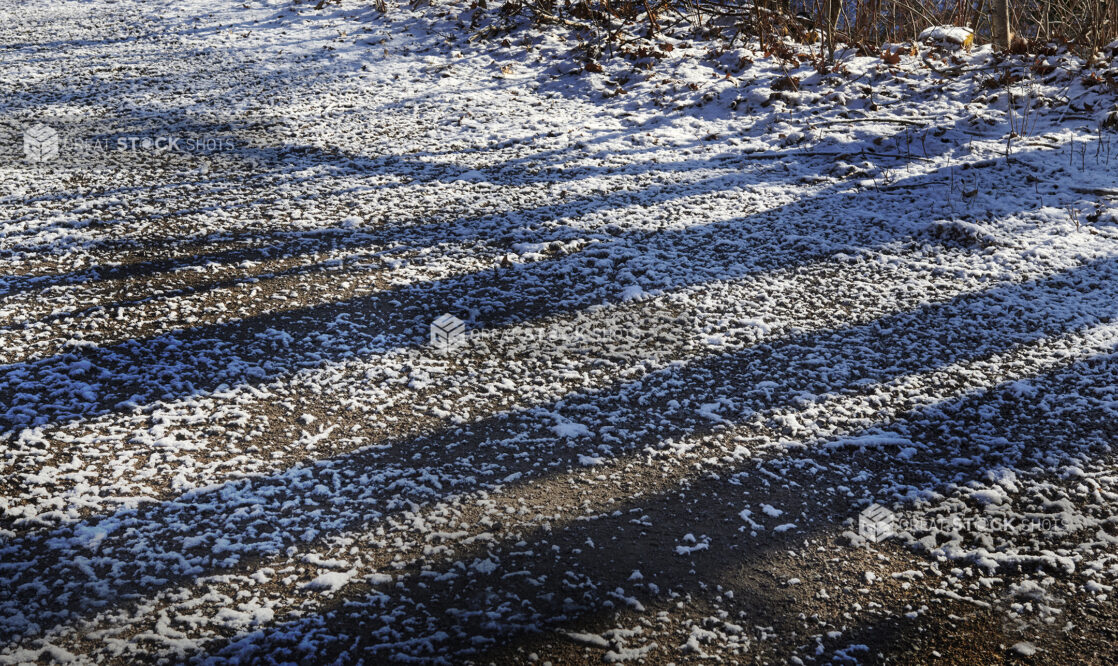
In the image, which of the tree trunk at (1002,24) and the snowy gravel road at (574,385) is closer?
the snowy gravel road at (574,385)

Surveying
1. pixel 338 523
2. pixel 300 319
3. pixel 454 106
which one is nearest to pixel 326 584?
pixel 338 523

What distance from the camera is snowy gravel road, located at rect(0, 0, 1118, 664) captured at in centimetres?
224

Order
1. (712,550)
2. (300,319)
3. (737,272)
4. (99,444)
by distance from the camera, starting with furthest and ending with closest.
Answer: (737,272)
(300,319)
(99,444)
(712,550)

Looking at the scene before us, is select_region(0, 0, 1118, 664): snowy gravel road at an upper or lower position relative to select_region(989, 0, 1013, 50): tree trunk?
lower

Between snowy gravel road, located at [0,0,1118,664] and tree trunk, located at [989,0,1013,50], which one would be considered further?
tree trunk, located at [989,0,1013,50]

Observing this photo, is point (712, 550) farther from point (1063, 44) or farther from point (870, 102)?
point (1063, 44)

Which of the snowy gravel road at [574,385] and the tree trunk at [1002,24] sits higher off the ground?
the tree trunk at [1002,24]

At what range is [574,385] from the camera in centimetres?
339

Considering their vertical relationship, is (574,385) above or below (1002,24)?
below

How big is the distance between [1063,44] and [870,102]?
6.90 feet

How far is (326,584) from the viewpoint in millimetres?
2311

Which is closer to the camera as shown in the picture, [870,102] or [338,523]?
[338,523]

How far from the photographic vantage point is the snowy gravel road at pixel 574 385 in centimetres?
224

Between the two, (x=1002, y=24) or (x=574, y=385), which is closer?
(x=574, y=385)
